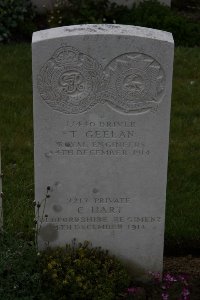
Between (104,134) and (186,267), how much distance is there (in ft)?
4.36

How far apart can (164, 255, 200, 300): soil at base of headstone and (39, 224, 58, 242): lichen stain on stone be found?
0.92 metres

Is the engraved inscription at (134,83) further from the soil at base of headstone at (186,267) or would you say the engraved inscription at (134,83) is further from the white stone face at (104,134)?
the soil at base of headstone at (186,267)

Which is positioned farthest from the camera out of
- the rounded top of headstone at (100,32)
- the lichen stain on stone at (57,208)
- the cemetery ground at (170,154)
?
the cemetery ground at (170,154)

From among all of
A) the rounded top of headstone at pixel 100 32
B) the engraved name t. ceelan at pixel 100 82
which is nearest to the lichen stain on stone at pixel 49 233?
the engraved name t. ceelan at pixel 100 82

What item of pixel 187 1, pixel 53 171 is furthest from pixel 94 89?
pixel 187 1

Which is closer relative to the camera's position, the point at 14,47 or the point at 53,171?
the point at 53,171

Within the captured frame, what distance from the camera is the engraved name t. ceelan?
14.8 feet

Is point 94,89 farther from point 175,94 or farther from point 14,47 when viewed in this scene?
point 14,47

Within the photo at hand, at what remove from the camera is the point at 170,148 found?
7.00m

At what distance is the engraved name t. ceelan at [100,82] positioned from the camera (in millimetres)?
4520

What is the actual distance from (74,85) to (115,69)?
28cm

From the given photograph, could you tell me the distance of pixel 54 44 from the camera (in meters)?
4.46

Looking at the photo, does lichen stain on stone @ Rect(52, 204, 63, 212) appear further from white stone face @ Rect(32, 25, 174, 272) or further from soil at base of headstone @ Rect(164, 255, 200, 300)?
soil at base of headstone @ Rect(164, 255, 200, 300)

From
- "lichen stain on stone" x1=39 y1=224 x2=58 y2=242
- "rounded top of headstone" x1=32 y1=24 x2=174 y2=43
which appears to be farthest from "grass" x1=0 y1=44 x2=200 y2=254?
"rounded top of headstone" x1=32 y1=24 x2=174 y2=43
